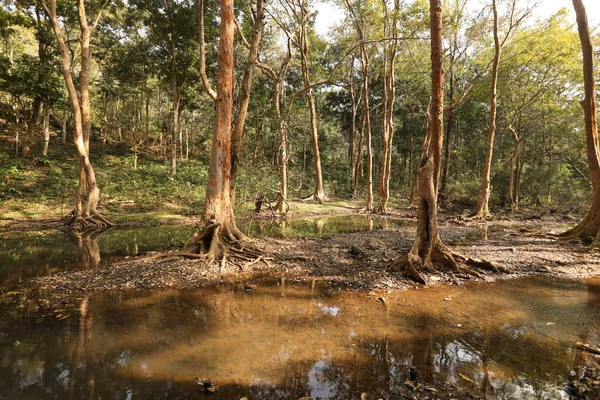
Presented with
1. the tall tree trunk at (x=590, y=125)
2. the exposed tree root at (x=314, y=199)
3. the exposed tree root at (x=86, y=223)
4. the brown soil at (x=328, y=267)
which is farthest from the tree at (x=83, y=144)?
the tall tree trunk at (x=590, y=125)

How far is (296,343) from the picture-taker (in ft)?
16.2

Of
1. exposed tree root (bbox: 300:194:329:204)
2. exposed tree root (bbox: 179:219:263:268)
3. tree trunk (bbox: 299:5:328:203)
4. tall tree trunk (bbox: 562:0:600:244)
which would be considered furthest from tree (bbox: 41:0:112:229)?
tall tree trunk (bbox: 562:0:600:244)

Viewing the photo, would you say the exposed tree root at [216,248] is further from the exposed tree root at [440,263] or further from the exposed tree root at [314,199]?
the exposed tree root at [314,199]

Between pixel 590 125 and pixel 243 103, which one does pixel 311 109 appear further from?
pixel 590 125

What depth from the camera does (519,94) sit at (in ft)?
82.8

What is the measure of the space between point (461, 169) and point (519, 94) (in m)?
13.4

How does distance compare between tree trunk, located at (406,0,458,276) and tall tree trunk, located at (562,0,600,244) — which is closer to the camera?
tree trunk, located at (406,0,458,276)

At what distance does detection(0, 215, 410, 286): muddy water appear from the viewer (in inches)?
362

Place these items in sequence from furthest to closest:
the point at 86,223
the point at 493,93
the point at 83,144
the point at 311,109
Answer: the point at 311,109, the point at 493,93, the point at 83,144, the point at 86,223

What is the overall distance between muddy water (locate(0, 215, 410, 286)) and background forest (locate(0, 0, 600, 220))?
3179 mm

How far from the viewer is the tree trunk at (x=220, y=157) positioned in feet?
31.3

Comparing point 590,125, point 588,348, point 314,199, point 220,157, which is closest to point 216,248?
point 220,157

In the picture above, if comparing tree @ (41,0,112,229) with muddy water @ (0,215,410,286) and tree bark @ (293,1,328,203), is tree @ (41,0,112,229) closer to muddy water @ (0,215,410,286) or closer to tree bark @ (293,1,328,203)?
muddy water @ (0,215,410,286)

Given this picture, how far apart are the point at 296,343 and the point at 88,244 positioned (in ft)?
36.4
